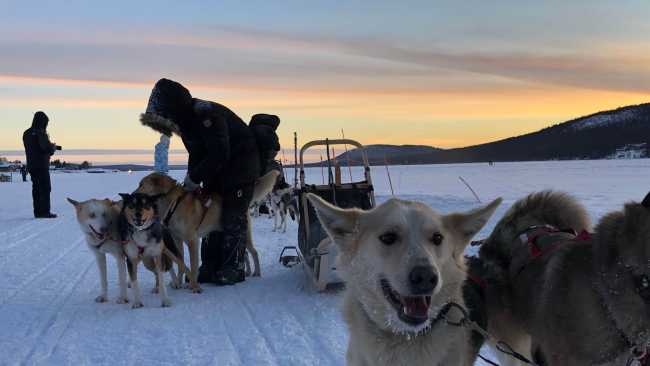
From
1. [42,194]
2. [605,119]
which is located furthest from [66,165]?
[605,119]

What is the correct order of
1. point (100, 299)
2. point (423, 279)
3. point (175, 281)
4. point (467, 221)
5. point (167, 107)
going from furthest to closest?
1. point (175, 281)
2. point (167, 107)
3. point (100, 299)
4. point (467, 221)
5. point (423, 279)

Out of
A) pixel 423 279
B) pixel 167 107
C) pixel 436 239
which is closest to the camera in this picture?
pixel 423 279

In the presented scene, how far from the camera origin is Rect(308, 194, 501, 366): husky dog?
2.12m

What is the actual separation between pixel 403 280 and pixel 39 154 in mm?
12136

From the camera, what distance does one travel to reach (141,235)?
5.10 metres

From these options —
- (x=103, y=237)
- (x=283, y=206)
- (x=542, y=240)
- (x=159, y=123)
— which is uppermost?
(x=159, y=123)

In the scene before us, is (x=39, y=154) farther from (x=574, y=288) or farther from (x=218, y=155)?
(x=574, y=288)

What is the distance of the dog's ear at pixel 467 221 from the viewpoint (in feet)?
7.72

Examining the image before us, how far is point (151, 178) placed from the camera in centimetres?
581

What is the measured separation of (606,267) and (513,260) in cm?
68

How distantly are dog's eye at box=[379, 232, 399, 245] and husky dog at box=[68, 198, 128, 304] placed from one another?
12.5 feet

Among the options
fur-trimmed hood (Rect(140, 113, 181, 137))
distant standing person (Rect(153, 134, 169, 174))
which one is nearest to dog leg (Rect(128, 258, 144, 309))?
fur-trimmed hood (Rect(140, 113, 181, 137))

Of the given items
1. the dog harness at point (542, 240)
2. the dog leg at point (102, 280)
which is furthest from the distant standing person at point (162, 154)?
the dog harness at point (542, 240)

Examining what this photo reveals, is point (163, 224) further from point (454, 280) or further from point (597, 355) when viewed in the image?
point (597, 355)
